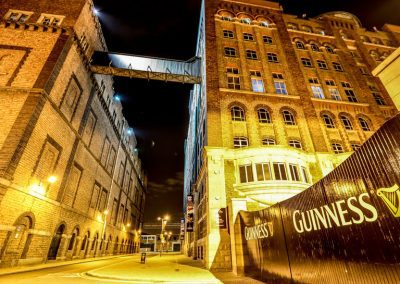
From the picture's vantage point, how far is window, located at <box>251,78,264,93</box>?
22.9m

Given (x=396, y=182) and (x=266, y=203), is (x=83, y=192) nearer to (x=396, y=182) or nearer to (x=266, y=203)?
(x=266, y=203)

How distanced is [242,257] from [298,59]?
25888 mm

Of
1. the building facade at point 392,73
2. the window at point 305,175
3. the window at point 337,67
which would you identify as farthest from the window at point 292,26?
the building facade at point 392,73

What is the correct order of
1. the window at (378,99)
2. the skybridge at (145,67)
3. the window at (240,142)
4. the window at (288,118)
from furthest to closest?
the window at (378,99) < the skybridge at (145,67) < the window at (288,118) < the window at (240,142)

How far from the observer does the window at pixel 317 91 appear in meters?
24.2

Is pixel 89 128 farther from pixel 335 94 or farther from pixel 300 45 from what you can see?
pixel 300 45

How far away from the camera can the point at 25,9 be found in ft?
66.0

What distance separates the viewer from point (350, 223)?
15.1ft

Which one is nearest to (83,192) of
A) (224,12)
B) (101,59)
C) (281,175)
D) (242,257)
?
(101,59)

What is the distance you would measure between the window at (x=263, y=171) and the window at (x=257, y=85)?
31.4 ft

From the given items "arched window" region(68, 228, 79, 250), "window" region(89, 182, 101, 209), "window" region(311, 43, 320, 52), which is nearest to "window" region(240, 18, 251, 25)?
"window" region(311, 43, 320, 52)

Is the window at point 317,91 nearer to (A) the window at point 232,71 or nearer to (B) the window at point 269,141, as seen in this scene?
(B) the window at point 269,141

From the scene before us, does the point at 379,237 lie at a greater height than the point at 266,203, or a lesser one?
lesser

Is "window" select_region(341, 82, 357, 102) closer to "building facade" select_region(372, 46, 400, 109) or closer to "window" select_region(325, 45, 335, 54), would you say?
"window" select_region(325, 45, 335, 54)
